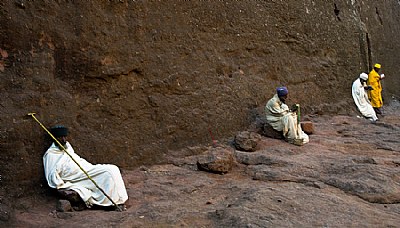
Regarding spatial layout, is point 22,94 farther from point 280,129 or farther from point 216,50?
point 280,129

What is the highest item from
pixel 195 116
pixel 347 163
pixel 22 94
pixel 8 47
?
pixel 8 47

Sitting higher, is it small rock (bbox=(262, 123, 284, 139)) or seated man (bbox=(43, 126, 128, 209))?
seated man (bbox=(43, 126, 128, 209))

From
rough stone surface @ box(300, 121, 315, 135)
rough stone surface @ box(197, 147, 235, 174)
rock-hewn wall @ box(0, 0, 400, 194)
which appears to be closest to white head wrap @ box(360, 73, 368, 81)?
rock-hewn wall @ box(0, 0, 400, 194)

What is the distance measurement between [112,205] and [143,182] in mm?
922

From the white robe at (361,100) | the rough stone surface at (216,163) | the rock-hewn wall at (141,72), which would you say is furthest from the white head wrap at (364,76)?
the rough stone surface at (216,163)

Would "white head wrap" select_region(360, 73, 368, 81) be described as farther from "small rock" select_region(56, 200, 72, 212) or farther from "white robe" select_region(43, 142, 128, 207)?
"small rock" select_region(56, 200, 72, 212)

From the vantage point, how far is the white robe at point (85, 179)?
482 centimetres

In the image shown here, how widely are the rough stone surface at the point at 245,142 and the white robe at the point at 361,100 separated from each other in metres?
4.82

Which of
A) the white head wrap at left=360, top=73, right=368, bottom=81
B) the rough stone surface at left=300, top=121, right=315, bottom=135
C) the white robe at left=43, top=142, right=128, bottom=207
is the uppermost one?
the white head wrap at left=360, top=73, right=368, bottom=81

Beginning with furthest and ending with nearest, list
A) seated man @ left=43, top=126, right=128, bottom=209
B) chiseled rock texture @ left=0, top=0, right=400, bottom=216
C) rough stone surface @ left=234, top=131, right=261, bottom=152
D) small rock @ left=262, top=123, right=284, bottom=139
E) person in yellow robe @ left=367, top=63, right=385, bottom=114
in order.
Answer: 1. person in yellow robe @ left=367, top=63, right=385, bottom=114
2. small rock @ left=262, top=123, right=284, bottom=139
3. rough stone surface @ left=234, top=131, right=261, bottom=152
4. chiseled rock texture @ left=0, top=0, right=400, bottom=216
5. seated man @ left=43, top=126, right=128, bottom=209

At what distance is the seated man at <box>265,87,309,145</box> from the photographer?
25.3ft

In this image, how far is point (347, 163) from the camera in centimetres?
630

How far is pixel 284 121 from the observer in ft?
25.4

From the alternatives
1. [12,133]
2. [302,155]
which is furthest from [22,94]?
[302,155]
